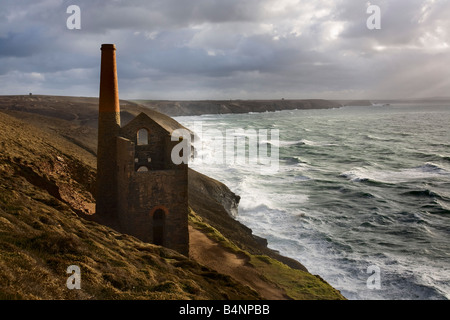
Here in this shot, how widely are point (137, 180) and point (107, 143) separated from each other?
12.0 feet

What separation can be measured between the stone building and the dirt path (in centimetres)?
142

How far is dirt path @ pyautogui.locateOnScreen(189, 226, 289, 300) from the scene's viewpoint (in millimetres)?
19203

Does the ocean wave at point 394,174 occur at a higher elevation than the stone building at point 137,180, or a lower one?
lower

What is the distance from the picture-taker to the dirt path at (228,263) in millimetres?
19203

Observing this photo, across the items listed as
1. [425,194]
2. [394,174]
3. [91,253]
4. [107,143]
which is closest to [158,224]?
[107,143]

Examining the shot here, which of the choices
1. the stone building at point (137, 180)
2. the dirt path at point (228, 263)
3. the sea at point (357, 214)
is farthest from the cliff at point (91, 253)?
the sea at point (357, 214)

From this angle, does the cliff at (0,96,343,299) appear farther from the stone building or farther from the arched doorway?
the arched doorway

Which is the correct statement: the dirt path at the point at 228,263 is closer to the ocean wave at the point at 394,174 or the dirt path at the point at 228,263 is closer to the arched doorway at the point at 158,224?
the arched doorway at the point at 158,224

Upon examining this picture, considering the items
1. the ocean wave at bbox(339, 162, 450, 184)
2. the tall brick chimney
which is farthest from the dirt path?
the ocean wave at bbox(339, 162, 450, 184)

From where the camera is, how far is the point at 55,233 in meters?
13.4

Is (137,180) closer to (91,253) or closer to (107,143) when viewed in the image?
(107,143)

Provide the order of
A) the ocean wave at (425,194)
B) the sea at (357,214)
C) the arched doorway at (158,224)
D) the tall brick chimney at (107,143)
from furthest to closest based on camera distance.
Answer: the ocean wave at (425,194)
the sea at (357,214)
the tall brick chimney at (107,143)
the arched doorway at (158,224)
